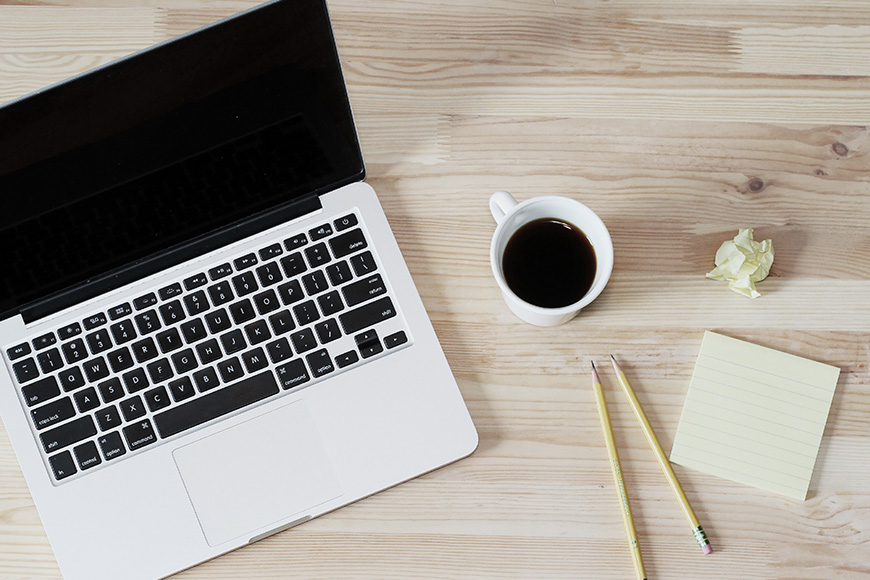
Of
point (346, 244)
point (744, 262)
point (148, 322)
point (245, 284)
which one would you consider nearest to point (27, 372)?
point (148, 322)

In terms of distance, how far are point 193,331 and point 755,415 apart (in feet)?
1.84

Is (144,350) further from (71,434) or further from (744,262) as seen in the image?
(744,262)

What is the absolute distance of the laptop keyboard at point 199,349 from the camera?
2.27 ft

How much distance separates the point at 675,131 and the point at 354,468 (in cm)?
49

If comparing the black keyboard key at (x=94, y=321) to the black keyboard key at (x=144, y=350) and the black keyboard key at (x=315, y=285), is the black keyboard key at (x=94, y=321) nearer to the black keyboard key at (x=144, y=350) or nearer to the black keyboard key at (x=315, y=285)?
the black keyboard key at (x=144, y=350)

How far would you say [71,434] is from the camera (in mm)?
690

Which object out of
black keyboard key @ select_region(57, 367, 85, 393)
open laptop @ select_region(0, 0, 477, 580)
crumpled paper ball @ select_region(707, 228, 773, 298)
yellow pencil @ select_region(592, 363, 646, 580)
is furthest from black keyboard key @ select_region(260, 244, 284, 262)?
crumpled paper ball @ select_region(707, 228, 773, 298)

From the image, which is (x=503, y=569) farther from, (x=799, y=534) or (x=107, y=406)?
(x=107, y=406)

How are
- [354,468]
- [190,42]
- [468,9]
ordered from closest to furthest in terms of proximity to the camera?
[190,42] → [354,468] → [468,9]

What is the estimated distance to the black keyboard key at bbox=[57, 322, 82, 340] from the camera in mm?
707

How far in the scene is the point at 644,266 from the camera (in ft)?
2.44

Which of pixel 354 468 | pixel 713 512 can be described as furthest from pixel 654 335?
pixel 354 468

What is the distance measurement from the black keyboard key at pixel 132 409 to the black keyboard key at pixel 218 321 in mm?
99

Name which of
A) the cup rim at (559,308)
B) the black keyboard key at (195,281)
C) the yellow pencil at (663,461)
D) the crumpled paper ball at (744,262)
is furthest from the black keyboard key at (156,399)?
the crumpled paper ball at (744,262)
